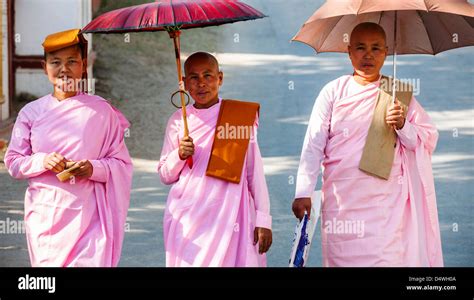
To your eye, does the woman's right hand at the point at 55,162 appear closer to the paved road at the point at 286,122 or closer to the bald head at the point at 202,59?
the bald head at the point at 202,59

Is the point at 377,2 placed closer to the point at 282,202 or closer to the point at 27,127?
the point at 27,127

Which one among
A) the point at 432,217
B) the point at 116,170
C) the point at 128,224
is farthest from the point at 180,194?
the point at 128,224

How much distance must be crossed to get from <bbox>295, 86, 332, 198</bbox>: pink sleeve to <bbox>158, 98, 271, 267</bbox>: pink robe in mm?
223

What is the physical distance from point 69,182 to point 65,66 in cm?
58

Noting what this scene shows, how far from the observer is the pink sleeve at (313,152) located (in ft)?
22.1

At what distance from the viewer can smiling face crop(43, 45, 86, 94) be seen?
655 cm

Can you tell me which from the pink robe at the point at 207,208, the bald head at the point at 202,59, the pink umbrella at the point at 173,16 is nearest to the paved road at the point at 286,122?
the pink robe at the point at 207,208

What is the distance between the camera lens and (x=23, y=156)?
659cm

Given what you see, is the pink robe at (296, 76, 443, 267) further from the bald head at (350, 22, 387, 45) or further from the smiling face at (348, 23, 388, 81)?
the bald head at (350, 22, 387, 45)

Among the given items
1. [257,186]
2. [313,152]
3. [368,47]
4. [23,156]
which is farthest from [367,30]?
[23,156]

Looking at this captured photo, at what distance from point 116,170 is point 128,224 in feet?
10.4

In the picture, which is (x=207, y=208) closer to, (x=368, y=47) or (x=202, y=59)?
(x=202, y=59)

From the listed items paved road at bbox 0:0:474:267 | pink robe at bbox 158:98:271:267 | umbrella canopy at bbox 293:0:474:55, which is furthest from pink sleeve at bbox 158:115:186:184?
paved road at bbox 0:0:474:267
